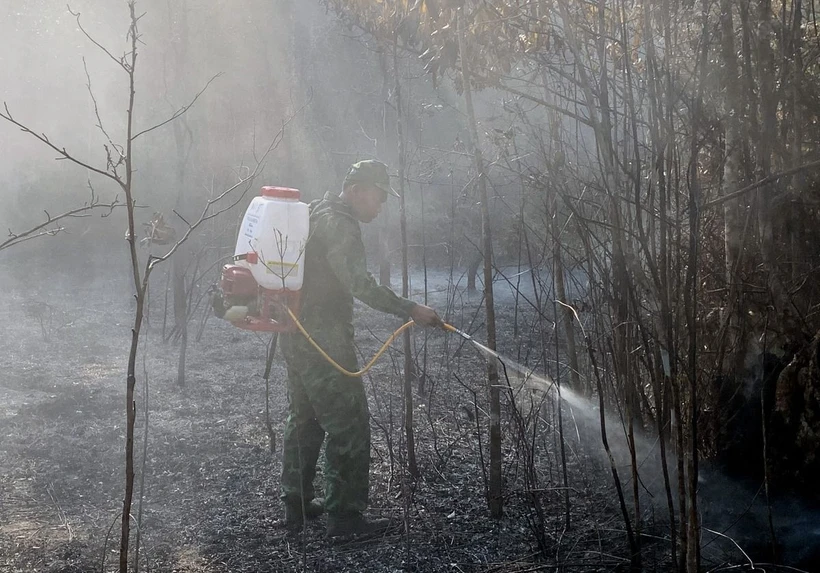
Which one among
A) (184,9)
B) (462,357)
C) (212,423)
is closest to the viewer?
(212,423)

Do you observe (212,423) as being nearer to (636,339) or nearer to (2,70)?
(636,339)

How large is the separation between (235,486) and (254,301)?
1.50 metres

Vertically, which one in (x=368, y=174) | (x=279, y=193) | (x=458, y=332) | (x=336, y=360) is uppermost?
(x=368, y=174)

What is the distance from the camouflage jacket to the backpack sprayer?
0.11 m

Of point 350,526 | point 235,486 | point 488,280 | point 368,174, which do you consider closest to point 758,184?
point 488,280

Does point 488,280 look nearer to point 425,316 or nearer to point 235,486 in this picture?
point 425,316

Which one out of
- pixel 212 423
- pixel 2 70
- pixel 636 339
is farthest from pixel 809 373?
pixel 2 70

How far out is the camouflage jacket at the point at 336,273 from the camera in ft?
12.5

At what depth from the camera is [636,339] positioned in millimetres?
3469

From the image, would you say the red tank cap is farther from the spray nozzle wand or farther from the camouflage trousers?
the spray nozzle wand

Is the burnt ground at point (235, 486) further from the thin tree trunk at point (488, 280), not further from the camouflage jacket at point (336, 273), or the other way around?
the camouflage jacket at point (336, 273)

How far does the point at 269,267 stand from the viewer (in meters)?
3.73

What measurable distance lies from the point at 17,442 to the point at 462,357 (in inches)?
177

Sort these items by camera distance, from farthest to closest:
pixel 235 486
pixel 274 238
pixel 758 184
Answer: pixel 235 486 → pixel 274 238 → pixel 758 184
